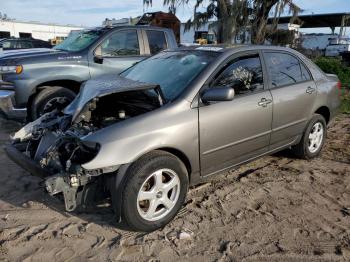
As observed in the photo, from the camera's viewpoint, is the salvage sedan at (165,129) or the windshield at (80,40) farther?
the windshield at (80,40)

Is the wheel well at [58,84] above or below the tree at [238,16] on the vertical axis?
below

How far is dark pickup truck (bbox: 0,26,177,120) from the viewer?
595 cm

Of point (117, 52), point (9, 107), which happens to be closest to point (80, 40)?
point (117, 52)

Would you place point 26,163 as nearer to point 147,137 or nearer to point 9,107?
point 147,137

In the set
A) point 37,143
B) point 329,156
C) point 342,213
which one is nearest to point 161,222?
point 37,143

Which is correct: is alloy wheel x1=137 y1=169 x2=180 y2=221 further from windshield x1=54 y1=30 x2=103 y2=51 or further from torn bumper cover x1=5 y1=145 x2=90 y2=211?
windshield x1=54 y1=30 x2=103 y2=51

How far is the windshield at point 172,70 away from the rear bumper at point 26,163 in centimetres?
133

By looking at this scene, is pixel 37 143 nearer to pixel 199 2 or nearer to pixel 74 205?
pixel 74 205

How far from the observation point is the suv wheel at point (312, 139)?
5.04 meters

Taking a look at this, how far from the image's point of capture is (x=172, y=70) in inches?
160

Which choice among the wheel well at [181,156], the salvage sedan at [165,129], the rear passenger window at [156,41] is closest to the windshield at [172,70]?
the salvage sedan at [165,129]

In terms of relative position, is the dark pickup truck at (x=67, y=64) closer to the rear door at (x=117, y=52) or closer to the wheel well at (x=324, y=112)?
the rear door at (x=117, y=52)

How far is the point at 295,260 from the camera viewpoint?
3.00m

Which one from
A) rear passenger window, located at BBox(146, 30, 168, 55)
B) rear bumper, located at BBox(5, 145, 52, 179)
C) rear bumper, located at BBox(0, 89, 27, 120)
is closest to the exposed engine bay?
rear bumper, located at BBox(5, 145, 52, 179)
